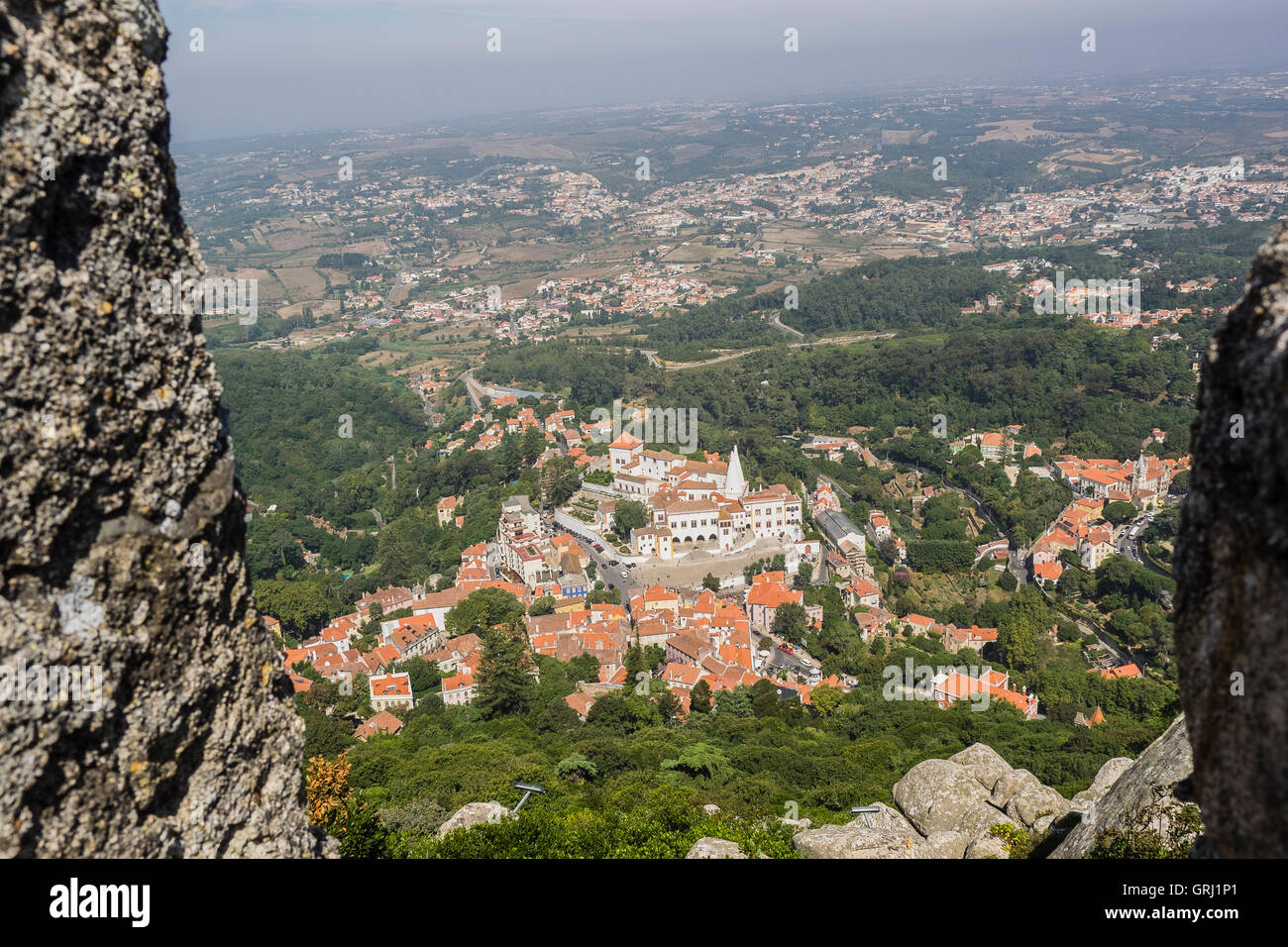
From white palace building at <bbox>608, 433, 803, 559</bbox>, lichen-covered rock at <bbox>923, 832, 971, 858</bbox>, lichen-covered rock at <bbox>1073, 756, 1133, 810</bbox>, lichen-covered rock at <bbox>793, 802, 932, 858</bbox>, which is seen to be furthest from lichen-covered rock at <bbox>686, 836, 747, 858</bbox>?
white palace building at <bbox>608, 433, 803, 559</bbox>

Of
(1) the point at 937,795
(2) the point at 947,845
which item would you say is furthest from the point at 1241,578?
(1) the point at 937,795

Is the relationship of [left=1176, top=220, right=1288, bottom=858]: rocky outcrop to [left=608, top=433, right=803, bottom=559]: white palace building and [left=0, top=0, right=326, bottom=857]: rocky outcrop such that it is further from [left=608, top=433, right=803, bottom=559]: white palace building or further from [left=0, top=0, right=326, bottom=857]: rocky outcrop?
[left=608, top=433, right=803, bottom=559]: white palace building

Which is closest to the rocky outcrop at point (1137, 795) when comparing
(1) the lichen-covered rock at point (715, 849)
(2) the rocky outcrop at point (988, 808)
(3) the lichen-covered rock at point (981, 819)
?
(2) the rocky outcrop at point (988, 808)

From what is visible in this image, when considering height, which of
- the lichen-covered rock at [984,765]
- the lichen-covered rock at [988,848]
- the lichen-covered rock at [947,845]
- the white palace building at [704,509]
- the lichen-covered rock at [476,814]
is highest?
the lichen-covered rock at [988,848]

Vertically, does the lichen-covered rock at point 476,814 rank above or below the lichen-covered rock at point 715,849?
below

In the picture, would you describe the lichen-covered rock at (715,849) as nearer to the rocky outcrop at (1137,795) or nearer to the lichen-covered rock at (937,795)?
the rocky outcrop at (1137,795)

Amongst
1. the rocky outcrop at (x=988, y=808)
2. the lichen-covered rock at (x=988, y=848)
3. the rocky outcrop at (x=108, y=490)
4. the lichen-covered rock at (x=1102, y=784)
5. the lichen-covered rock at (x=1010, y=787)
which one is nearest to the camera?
the rocky outcrop at (x=108, y=490)
